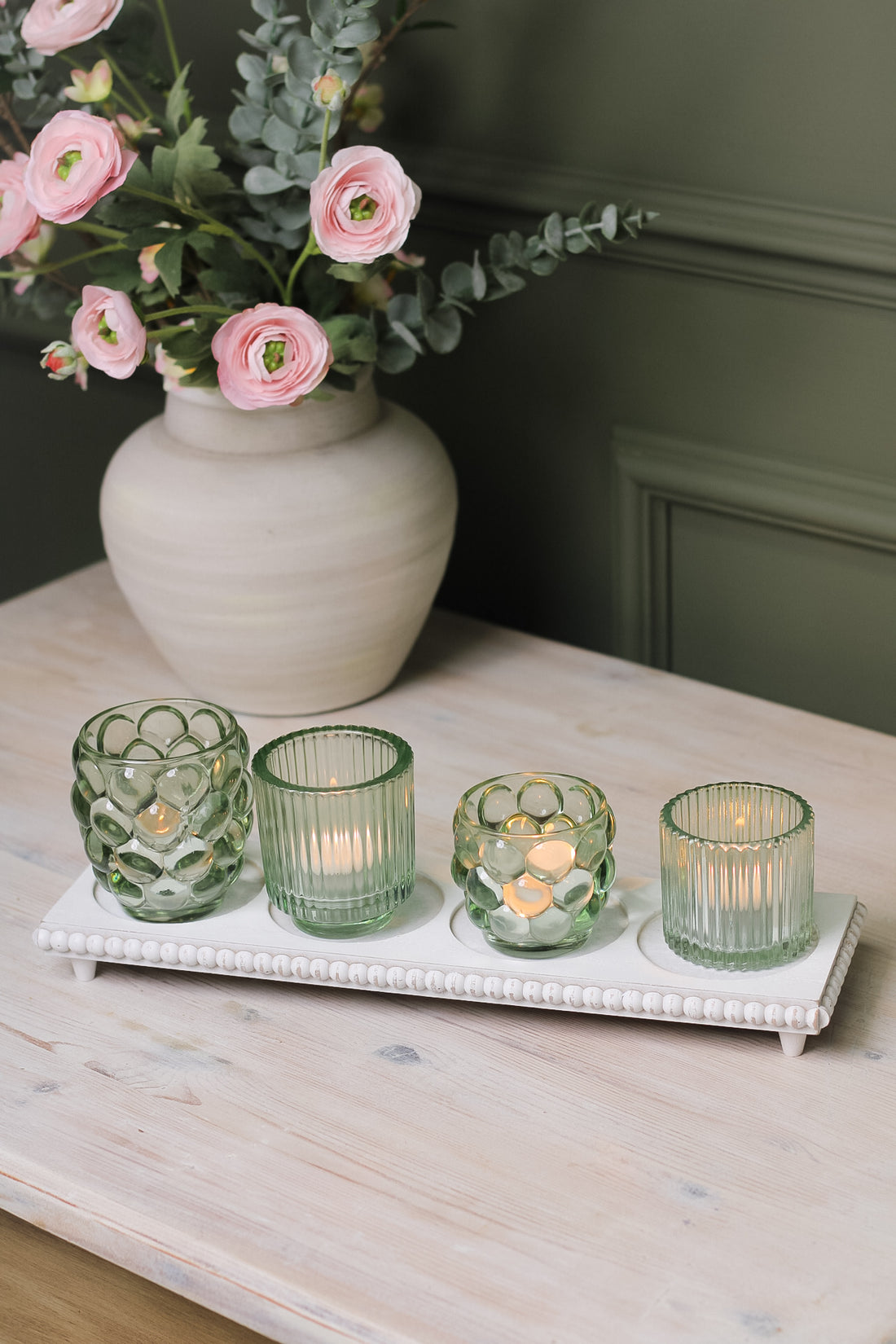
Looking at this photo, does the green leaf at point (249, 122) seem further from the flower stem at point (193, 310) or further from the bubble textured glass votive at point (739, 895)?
the bubble textured glass votive at point (739, 895)

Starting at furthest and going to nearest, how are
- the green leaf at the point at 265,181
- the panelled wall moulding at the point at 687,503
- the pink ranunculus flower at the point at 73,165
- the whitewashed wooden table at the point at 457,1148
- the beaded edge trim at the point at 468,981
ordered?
1. the panelled wall moulding at the point at 687,503
2. the green leaf at the point at 265,181
3. the pink ranunculus flower at the point at 73,165
4. the beaded edge trim at the point at 468,981
5. the whitewashed wooden table at the point at 457,1148

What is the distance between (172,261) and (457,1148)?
1.90 feet

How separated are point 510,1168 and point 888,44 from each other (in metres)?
0.78

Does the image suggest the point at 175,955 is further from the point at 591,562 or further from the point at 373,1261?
the point at 591,562

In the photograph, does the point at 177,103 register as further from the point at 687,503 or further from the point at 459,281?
the point at 687,503

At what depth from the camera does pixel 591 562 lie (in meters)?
1.38

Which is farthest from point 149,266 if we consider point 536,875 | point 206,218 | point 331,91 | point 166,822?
point 536,875

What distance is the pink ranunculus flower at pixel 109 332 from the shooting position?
981 mm

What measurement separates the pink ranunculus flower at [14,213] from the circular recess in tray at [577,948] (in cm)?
54

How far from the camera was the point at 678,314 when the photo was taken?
4.01 feet

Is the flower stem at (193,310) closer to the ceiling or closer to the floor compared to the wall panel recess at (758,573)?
closer to the ceiling

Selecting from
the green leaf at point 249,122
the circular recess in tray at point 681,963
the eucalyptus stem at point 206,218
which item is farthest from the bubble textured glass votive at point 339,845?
the green leaf at point 249,122

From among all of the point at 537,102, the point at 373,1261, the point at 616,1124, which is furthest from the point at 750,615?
the point at 373,1261

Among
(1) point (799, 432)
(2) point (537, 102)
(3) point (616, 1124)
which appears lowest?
(3) point (616, 1124)
